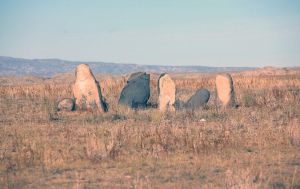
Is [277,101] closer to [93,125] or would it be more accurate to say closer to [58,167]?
[93,125]

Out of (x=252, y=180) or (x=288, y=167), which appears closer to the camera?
(x=252, y=180)

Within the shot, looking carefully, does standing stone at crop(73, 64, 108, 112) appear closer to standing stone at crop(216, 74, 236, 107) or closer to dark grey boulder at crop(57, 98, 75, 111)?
→ dark grey boulder at crop(57, 98, 75, 111)

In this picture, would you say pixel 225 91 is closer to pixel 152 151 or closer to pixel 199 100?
pixel 199 100

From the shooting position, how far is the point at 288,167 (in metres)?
10.2

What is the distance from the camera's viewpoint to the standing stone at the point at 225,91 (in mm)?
21986

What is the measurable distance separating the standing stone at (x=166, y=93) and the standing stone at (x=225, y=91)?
217cm

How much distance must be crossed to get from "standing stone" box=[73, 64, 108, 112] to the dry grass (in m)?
2.27

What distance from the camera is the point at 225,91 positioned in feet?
73.0

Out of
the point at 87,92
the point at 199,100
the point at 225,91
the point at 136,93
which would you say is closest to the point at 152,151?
the point at 87,92

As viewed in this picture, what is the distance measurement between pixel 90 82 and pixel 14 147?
906 centimetres

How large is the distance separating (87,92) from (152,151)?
1003 cm

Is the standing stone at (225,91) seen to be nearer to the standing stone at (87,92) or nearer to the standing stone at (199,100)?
the standing stone at (199,100)

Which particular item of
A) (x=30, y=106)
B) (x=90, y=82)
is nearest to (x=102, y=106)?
(x=90, y=82)

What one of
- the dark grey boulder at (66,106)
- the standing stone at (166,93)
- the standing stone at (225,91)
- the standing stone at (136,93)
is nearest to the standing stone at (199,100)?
the standing stone at (225,91)
